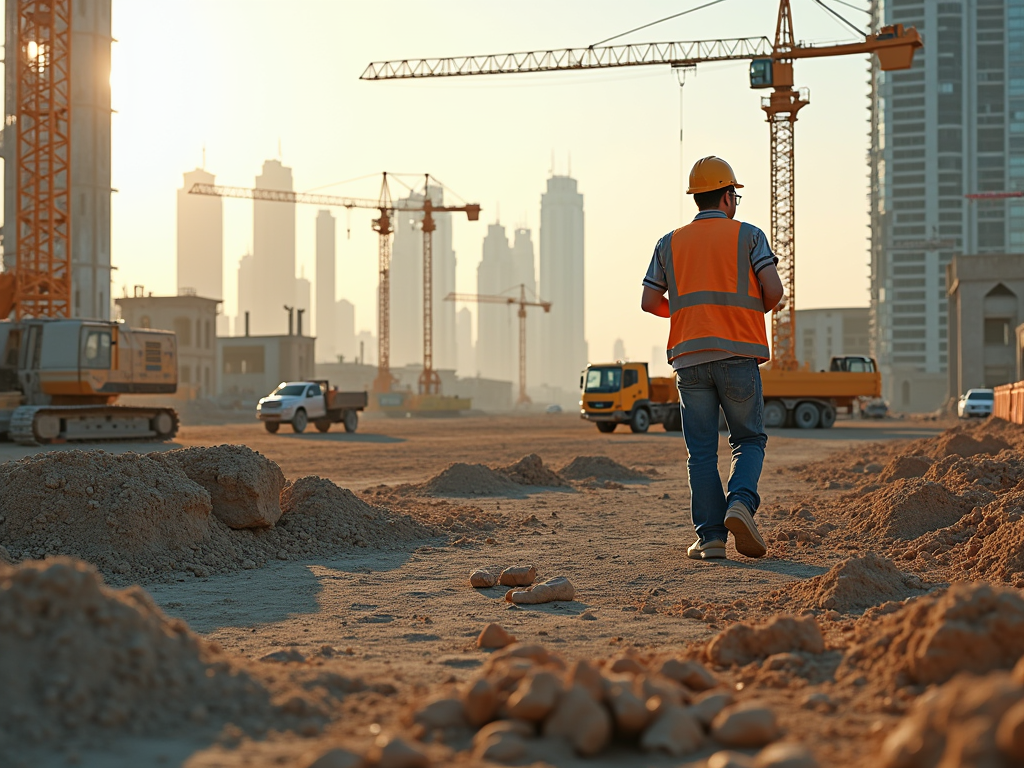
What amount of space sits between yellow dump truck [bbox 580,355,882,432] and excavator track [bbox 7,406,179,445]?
1378cm

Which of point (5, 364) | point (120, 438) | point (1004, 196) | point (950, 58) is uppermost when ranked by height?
point (950, 58)

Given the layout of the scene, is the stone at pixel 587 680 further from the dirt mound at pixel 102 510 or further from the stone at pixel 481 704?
the dirt mound at pixel 102 510

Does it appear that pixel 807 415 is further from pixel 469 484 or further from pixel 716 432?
pixel 716 432

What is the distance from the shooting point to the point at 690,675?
3.23 m

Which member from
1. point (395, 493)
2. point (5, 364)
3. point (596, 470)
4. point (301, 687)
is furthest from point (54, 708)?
point (5, 364)

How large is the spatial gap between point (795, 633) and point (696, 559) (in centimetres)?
294

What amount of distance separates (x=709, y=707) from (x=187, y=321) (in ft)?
278

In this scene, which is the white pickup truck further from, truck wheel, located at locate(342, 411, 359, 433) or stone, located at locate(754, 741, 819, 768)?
stone, located at locate(754, 741, 819, 768)

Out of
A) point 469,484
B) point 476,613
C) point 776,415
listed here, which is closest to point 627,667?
point 476,613

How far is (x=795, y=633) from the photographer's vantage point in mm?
3752

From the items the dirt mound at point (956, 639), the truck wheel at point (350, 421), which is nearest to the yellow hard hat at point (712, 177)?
the dirt mound at point (956, 639)

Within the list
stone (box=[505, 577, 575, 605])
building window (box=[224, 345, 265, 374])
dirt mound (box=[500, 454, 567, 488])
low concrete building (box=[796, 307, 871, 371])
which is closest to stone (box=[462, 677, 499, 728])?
stone (box=[505, 577, 575, 605])

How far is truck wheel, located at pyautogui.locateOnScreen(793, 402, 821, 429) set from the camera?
37094 millimetres

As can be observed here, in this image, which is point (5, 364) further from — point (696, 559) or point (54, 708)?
point (54, 708)
